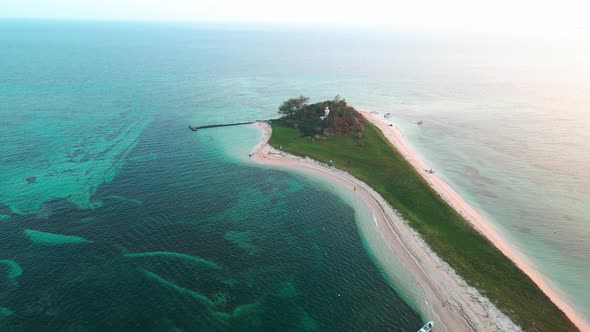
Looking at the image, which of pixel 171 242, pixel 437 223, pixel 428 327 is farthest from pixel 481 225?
pixel 171 242

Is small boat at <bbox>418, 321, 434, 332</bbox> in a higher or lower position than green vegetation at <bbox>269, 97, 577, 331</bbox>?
lower

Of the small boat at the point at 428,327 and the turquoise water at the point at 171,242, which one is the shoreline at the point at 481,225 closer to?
the small boat at the point at 428,327

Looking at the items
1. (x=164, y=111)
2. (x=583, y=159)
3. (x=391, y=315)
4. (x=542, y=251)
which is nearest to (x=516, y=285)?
(x=542, y=251)

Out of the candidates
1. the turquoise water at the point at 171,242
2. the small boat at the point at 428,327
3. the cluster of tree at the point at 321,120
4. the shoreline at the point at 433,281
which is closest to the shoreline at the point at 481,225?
the shoreline at the point at 433,281

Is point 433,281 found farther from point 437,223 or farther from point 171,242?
point 171,242

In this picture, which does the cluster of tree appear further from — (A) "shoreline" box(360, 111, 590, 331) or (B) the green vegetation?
(A) "shoreline" box(360, 111, 590, 331)

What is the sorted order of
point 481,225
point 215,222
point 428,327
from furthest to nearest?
point 481,225
point 215,222
point 428,327

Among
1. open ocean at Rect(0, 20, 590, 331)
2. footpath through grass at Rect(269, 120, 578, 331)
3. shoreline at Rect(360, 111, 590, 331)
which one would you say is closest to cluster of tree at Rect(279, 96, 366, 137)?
footpath through grass at Rect(269, 120, 578, 331)
